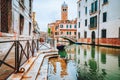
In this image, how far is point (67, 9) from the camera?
251 feet

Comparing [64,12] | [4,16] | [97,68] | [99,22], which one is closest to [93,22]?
[99,22]

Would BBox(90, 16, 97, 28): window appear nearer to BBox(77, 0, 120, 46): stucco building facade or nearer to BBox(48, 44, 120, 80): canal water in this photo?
BBox(77, 0, 120, 46): stucco building facade

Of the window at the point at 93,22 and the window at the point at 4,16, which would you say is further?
the window at the point at 93,22

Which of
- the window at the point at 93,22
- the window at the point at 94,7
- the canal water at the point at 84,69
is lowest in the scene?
the canal water at the point at 84,69

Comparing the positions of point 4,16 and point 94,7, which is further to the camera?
point 94,7

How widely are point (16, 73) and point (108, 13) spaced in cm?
2356

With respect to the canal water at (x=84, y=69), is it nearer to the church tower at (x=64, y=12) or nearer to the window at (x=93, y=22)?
the window at (x=93, y=22)

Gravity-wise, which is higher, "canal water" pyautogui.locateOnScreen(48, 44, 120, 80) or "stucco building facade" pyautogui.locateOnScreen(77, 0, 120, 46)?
"stucco building facade" pyautogui.locateOnScreen(77, 0, 120, 46)

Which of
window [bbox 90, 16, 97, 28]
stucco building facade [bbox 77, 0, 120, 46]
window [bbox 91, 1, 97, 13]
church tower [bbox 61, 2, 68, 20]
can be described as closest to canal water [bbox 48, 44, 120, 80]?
stucco building facade [bbox 77, 0, 120, 46]

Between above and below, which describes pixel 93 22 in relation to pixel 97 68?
above

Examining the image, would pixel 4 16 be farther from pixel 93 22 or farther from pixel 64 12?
pixel 64 12

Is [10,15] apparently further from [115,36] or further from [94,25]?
[94,25]

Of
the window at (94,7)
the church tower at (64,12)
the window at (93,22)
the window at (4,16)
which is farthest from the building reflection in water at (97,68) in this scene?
the church tower at (64,12)

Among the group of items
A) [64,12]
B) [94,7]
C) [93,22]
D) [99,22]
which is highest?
[64,12]
